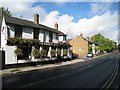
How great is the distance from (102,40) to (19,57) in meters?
80.9

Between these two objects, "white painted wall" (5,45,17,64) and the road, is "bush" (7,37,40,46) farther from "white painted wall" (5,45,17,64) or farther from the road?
the road

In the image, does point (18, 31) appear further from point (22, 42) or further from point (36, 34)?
point (36, 34)

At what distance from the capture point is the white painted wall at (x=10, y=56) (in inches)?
623

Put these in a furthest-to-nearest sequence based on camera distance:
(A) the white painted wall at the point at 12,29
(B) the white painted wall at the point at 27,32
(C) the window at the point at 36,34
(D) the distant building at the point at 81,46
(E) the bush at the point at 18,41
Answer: (D) the distant building at the point at 81,46
(C) the window at the point at 36,34
(B) the white painted wall at the point at 27,32
(A) the white painted wall at the point at 12,29
(E) the bush at the point at 18,41

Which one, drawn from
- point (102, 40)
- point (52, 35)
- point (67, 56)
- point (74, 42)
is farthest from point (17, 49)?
point (102, 40)

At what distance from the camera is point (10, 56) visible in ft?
53.3

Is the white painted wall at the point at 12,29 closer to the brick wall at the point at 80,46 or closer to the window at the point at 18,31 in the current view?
the window at the point at 18,31

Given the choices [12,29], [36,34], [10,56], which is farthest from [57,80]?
[36,34]

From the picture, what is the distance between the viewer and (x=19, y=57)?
17516mm

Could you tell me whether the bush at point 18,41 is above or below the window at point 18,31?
below

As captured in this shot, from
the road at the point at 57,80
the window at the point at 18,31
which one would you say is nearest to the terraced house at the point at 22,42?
the window at the point at 18,31

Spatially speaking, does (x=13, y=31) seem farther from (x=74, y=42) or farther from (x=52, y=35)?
(x=74, y=42)

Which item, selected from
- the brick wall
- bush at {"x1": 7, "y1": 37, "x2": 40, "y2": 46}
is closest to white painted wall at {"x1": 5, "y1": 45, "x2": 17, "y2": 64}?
bush at {"x1": 7, "y1": 37, "x2": 40, "y2": 46}

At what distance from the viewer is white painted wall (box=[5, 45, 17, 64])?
1583 centimetres
